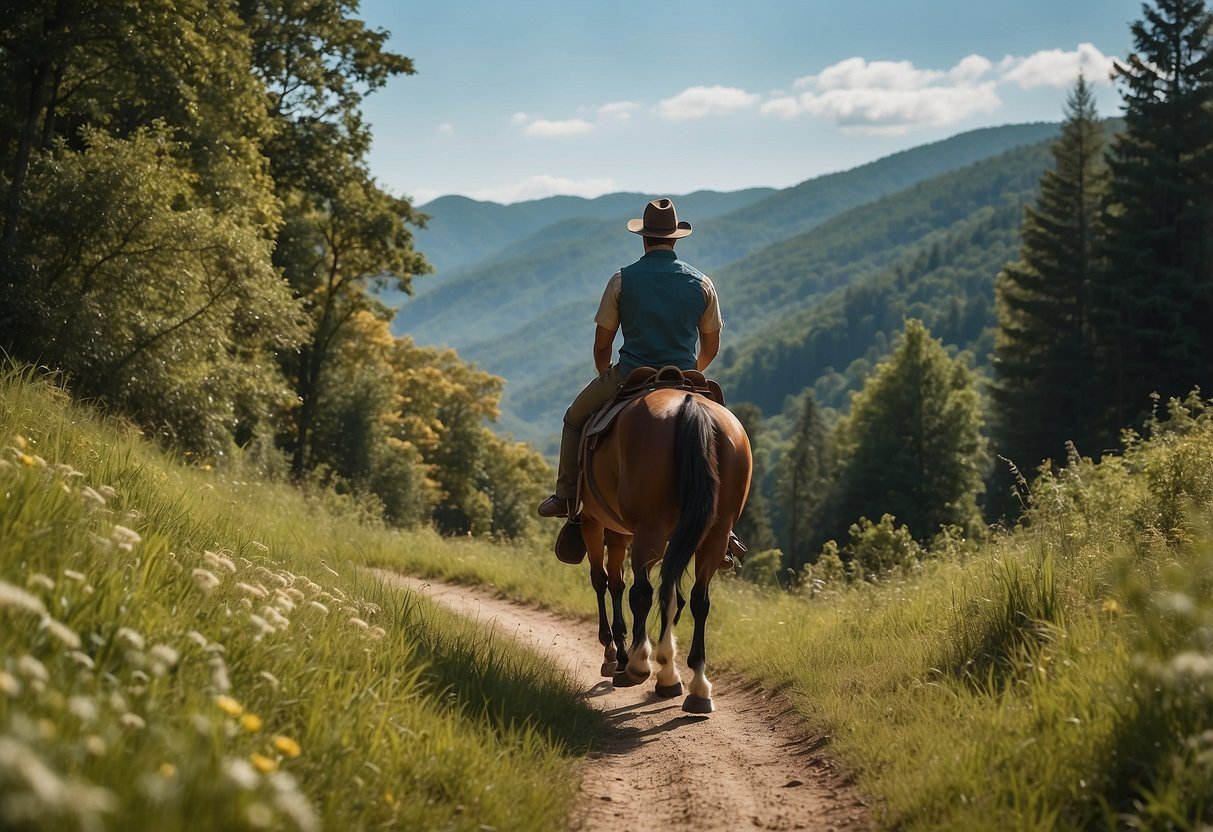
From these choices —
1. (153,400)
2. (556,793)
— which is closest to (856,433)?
(153,400)

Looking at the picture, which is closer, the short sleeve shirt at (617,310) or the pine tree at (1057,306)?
the short sleeve shirt at (617,310)

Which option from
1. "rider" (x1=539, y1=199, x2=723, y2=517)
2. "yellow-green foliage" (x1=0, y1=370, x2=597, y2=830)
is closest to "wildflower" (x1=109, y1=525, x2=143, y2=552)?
"yellow-green foliage" (x1=0, y1=370, x2=597, y2=830)

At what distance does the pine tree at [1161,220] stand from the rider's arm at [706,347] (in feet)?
122

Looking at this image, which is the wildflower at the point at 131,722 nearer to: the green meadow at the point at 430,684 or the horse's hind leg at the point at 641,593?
the green meadow at the point at 430,684

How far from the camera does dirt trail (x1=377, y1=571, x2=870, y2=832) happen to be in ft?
17.5

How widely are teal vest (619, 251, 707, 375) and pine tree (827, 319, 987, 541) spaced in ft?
159

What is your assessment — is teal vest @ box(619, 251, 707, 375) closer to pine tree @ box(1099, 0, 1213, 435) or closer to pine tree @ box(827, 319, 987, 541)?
pine tree @ box(1099, 0, 1213, 435)

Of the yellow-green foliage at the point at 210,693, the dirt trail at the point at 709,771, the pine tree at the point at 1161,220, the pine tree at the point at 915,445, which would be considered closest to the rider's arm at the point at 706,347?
the dirt trail at the point at 709,771

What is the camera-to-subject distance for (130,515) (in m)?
5.82

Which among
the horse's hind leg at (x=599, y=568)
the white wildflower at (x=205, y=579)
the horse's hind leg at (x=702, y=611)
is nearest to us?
the white wildflower at (x=205, y=579)

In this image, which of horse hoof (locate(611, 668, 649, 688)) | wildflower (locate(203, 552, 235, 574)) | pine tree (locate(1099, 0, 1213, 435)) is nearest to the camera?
wildflower (locate(203, 552, 235, 574))

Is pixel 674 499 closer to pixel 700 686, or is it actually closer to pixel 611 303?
pixel 700 686

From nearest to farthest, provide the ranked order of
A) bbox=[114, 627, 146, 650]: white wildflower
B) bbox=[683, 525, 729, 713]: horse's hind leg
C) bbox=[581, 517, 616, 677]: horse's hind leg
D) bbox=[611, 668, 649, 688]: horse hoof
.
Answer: bbox=[114, 627, 146, 650]: white wildflower, bbox=[611, 668, 649, 688]: horse hoof, bbox=[683, 525, 729, 713]: horse's hind leg, bbox=[581, 517, 616, 677]: horse's hind leg

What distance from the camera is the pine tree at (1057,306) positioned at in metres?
48.5
